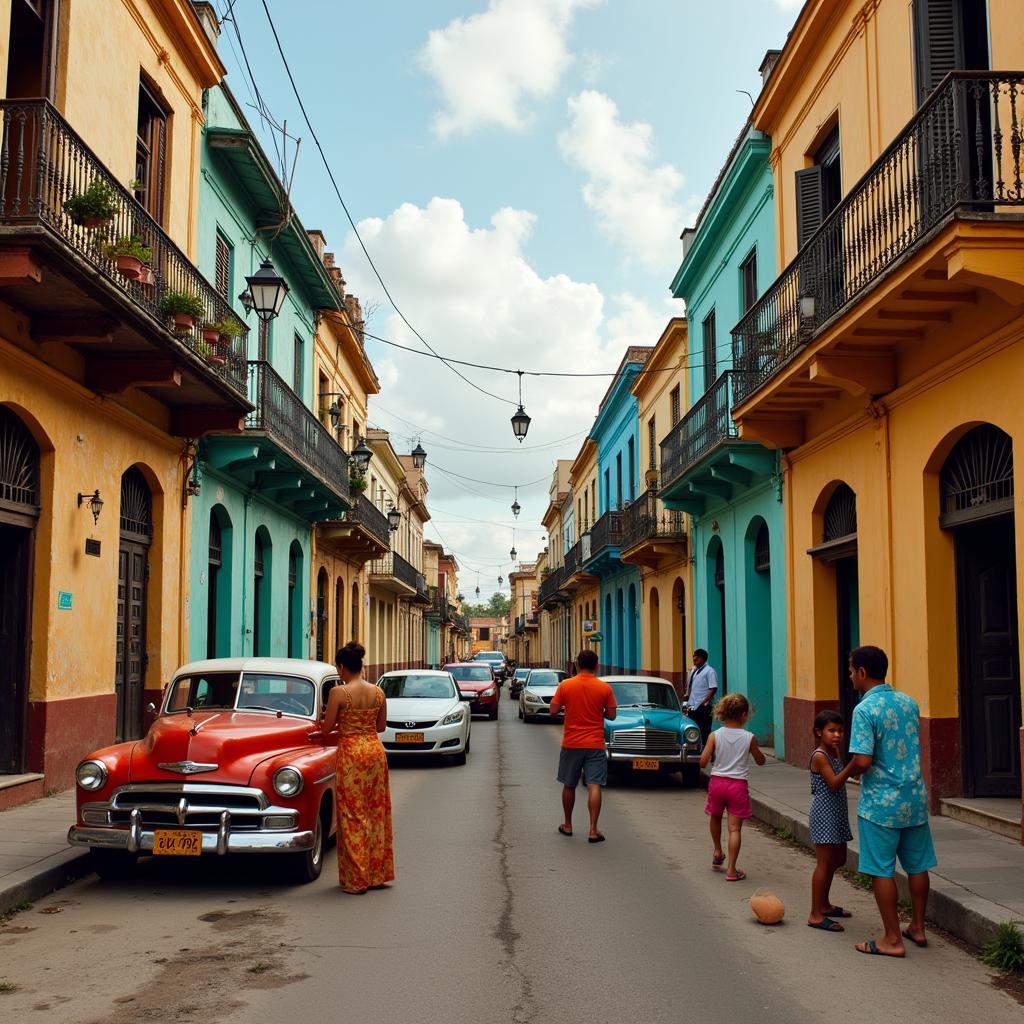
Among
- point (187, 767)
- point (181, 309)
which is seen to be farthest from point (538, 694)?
point (187, 767)

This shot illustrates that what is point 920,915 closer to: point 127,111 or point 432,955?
point 432,955

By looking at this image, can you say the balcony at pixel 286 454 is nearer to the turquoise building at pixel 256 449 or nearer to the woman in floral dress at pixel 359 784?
the turquoise building at pixel 256 449

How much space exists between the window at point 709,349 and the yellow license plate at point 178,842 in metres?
15.0

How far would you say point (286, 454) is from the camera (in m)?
18.0

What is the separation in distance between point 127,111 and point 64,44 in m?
1.86

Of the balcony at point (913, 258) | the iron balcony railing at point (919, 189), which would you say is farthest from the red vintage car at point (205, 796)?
the iron balcony railing at point (919, 189)

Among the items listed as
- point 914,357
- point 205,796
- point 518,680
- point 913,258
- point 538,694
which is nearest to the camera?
point 205,796

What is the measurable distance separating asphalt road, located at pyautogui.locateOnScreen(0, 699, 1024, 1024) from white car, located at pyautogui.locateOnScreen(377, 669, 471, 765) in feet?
21.6

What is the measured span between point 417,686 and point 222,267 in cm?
748

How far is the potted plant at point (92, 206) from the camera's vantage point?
33.3 feet

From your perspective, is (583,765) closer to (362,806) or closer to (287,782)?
(362,806)

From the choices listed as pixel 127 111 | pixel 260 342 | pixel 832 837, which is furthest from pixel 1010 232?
pixel 260 342

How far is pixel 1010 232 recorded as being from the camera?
8203mm

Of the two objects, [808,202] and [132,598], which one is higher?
[808,202]
